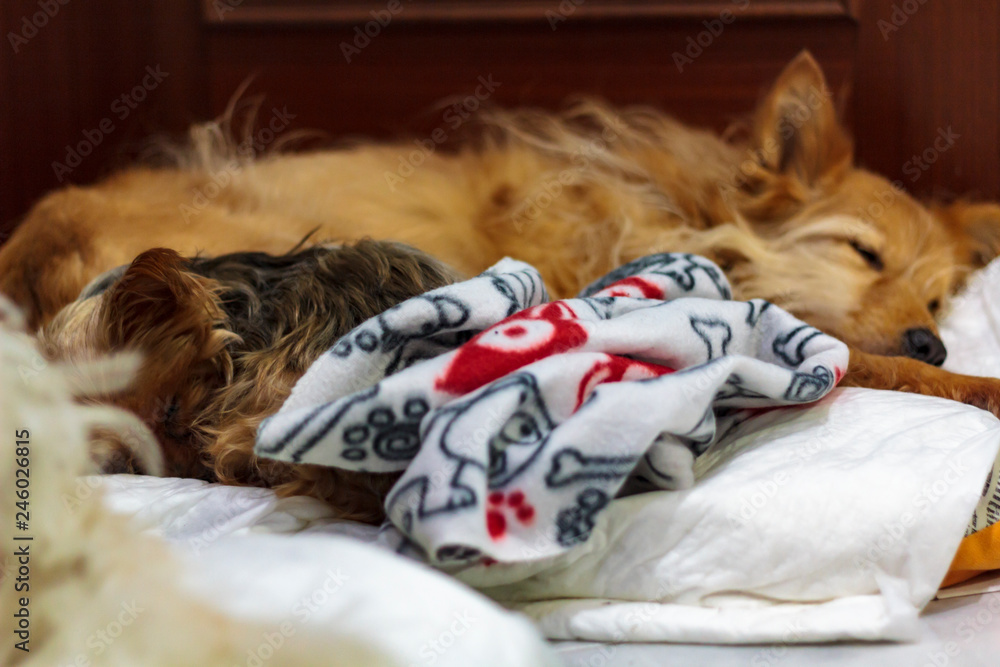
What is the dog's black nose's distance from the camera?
1.31m

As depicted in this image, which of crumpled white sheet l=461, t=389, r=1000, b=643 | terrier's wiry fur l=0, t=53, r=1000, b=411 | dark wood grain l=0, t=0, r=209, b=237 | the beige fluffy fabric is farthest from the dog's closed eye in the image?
dark wood grain l=0, t=0, r=209, b=237

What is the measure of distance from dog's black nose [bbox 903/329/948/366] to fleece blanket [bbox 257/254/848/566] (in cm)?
52

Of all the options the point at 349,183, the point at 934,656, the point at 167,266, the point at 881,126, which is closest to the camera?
the point at 934,656

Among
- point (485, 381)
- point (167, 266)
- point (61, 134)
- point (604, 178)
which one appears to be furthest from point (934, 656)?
point (61, 134)

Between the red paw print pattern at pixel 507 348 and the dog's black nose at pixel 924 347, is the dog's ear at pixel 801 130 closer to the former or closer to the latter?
the dog's black nose at pixel 924 347

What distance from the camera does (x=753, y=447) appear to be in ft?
2.82

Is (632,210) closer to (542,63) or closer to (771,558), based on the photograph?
(542,63)

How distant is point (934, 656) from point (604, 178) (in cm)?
125

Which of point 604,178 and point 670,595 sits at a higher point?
point 604,178

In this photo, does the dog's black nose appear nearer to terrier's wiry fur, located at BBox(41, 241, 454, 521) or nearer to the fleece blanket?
the fleece blanket

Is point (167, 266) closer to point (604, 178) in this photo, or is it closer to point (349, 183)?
point (349, 183)

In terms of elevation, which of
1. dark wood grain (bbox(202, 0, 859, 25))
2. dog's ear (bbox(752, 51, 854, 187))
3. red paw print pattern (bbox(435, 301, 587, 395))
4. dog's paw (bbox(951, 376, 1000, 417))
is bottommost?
dog's paw (bbox(951, 376, 1000, 417))

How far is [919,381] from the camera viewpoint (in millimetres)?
1090

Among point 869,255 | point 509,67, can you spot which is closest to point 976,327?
point 869,255
